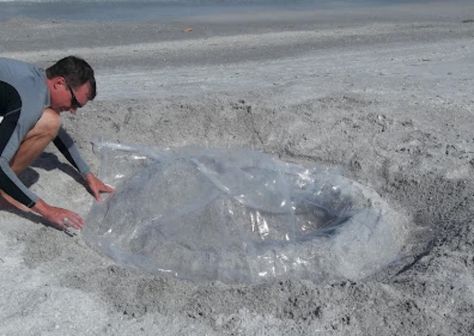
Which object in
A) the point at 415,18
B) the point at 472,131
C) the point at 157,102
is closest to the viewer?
the point at 472,131

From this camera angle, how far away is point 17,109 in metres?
3.61

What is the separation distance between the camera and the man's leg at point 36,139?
3.97m

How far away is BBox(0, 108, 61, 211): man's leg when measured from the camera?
3969mm

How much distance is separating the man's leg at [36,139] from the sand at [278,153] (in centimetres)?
29

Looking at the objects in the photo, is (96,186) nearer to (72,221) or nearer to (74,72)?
(72,221)

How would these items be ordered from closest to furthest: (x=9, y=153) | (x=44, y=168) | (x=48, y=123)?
(x=9, y=153) → (x=48, y=123) → (x=44, y=168)

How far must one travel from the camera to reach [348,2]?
60.9 ft

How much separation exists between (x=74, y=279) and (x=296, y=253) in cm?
119

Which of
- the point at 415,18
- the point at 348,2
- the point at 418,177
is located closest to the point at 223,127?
the point at 418,177

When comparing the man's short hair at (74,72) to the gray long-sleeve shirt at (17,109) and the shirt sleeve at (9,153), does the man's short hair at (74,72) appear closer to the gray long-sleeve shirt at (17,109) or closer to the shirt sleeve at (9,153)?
the gray long-sleeve shirt at (17,109)

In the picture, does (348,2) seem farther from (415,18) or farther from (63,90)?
(63,90)

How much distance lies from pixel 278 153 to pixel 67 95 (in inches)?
81.9

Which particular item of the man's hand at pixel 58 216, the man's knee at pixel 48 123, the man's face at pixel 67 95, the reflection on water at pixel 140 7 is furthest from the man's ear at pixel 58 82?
the reflection on water at pixel 140 7

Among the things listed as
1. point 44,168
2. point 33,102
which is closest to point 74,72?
point 33,102
